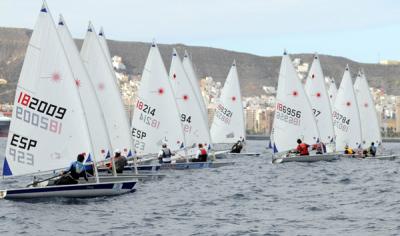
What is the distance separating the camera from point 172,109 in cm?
4209

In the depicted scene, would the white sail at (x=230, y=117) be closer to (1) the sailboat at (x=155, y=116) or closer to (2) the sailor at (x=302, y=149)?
(2) the sailor at (x=302, y=149)

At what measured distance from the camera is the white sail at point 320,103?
2066 inches

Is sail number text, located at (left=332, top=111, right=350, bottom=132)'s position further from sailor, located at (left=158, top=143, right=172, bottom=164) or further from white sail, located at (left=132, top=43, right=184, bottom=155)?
sailor, located at (left=158, top=143, right=172, bottom=164)

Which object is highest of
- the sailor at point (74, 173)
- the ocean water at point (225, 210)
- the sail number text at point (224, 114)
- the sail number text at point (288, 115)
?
the sail number text at point (224, 114)

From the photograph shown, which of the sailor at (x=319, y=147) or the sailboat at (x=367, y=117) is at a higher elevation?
the sailboat at (x=367, y=117)

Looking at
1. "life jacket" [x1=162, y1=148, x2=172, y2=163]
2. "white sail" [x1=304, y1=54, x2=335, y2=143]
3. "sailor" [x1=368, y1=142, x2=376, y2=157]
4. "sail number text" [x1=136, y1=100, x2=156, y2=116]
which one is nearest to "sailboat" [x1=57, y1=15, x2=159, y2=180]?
"life jacket" [x1=162, y1=148, x2=172, y2=163]

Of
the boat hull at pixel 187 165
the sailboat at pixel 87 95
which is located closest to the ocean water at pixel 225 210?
the sailboat at pixel 87 95

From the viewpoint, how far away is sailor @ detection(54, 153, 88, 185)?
26500mm

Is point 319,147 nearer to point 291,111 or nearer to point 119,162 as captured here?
point 291,111

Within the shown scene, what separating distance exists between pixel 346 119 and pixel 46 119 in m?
31.6

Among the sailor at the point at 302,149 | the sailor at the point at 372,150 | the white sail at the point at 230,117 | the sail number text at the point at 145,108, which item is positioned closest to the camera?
the sail number text at the point at 145,108

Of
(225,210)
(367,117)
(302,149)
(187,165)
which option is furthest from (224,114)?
(225,210)

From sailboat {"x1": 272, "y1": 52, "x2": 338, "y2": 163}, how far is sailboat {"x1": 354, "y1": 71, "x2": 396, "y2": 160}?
990cm

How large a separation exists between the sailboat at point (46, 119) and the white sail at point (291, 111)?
832 inches
